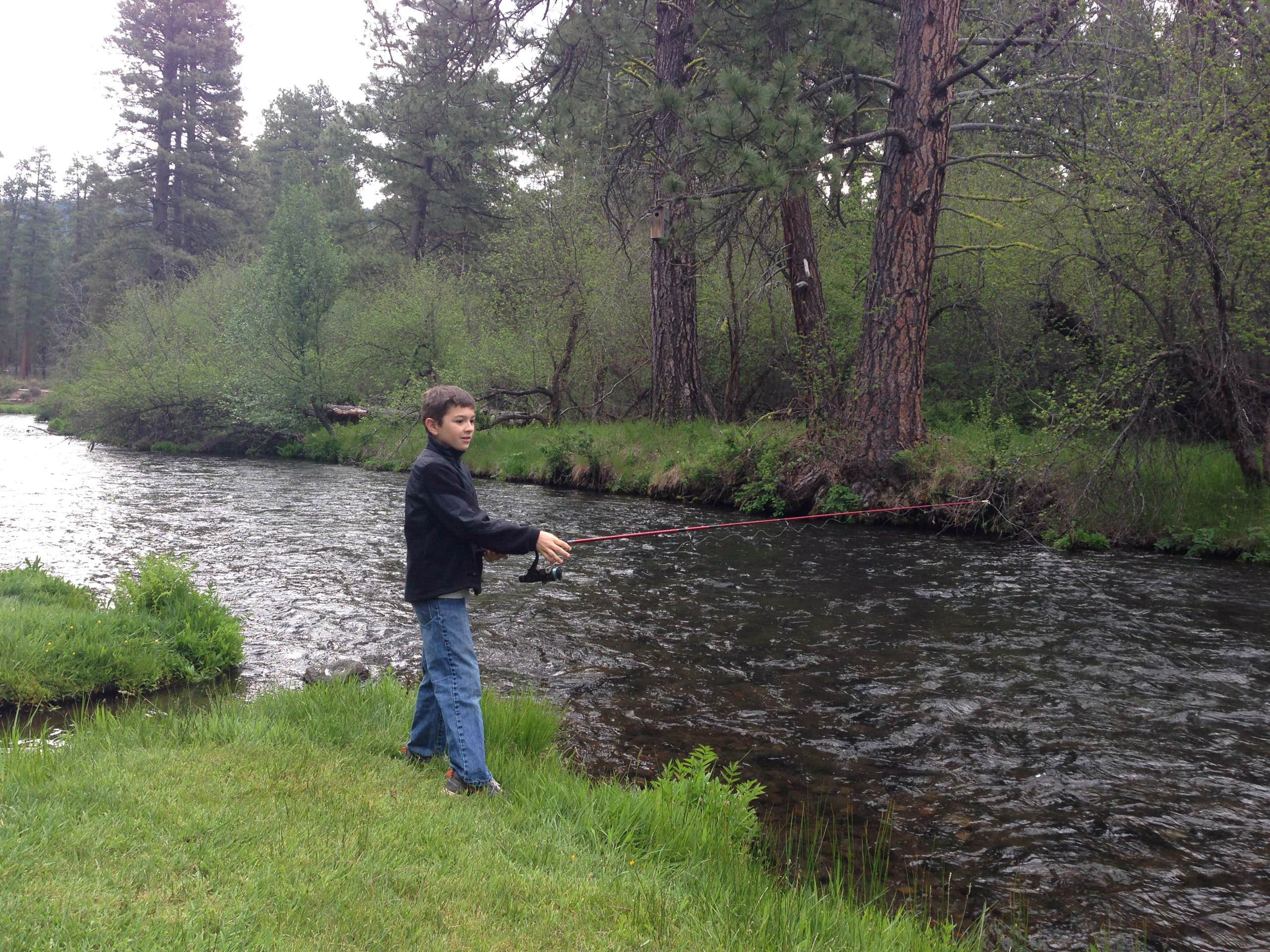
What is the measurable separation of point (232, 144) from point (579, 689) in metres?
56.8

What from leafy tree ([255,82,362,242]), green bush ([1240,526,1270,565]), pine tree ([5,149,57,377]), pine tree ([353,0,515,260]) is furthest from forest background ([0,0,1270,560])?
pine tree ([5,149,57,377])

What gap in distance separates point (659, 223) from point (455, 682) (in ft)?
46.0

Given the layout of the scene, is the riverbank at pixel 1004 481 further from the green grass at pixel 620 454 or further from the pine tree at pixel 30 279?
the pine tree at pixel 30 279

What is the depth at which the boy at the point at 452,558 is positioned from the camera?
4543mm

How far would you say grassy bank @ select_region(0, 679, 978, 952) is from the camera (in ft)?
9.80

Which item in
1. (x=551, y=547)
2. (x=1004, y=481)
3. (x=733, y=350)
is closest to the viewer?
(x=551, y=547)

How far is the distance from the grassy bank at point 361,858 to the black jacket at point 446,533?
98 centimetres

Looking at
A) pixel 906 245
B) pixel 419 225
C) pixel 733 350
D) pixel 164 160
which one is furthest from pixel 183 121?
pixel 906 245

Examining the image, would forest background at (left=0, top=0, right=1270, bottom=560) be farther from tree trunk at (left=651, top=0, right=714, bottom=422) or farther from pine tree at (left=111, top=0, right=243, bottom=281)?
pine tree at (left=111, top=0, right=243, bottom=281)

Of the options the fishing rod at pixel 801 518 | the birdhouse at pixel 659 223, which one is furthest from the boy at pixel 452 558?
the birdhouse at pixel 659 223

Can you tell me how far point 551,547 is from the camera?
4.47 m

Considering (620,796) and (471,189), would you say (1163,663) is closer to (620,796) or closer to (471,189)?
(620,796)

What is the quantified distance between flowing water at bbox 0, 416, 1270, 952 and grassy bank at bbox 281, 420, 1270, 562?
0.69 meters

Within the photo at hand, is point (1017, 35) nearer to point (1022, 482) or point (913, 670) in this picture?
point (1022, 482)
